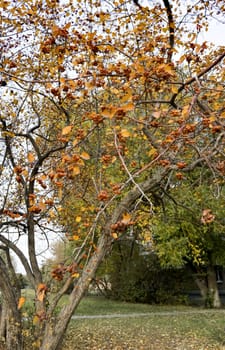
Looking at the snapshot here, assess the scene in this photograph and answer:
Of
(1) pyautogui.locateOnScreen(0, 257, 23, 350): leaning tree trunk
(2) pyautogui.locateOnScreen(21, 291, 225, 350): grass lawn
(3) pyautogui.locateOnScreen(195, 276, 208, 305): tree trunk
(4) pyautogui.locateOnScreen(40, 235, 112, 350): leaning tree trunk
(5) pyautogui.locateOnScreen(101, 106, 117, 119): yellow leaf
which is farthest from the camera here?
(3) pyautogui.locateOnScreen(195, 276, 208, 305): tree trunk

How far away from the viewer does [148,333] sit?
8414 millimetres

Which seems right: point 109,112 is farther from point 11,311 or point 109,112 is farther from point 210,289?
point 210,289

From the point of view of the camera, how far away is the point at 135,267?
16594 mm

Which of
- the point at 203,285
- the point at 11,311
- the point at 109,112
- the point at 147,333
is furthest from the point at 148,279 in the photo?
the point at 109,112

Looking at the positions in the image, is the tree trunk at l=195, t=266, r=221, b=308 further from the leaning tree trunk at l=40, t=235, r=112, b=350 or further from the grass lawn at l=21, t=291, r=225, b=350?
the leaning tree trunk at l=40, t=235, r=112, b=350

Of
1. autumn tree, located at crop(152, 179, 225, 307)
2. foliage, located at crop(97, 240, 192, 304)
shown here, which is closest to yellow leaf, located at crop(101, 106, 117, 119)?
autumn tree, located at crop(152, 179, 225, 307)

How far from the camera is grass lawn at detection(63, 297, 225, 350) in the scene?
7113mm

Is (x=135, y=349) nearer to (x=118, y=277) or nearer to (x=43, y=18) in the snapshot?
(x=43, y=18)

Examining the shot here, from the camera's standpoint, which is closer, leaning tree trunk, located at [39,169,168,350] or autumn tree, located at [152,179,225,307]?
leaning tree trunk, located at [39,169,168,350]

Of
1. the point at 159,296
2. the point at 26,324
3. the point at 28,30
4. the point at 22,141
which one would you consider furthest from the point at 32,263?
the point at 159,296

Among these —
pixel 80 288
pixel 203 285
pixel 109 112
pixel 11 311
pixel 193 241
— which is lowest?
pixel 11 311

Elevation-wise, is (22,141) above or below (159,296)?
above

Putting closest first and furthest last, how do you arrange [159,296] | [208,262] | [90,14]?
[90,14] → [208,262] → [159,296]

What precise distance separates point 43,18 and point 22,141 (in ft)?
8.24
